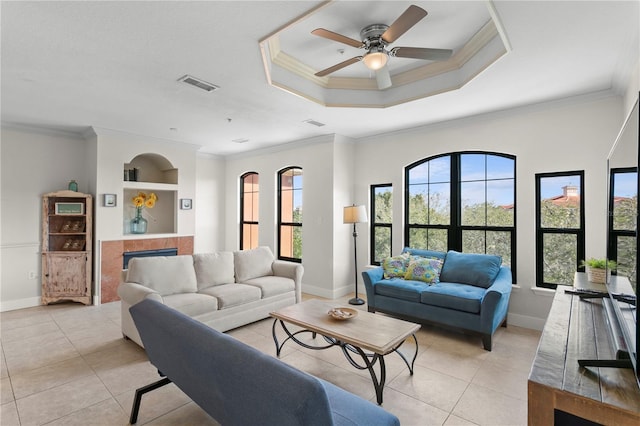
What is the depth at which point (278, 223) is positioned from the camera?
640cm

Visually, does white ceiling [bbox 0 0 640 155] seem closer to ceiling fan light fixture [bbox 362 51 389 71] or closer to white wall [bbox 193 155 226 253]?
ceiling fan light fixture [bbox 362 51 389 71]

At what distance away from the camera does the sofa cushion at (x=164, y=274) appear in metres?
3.49

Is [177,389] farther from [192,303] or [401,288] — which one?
[401,288]

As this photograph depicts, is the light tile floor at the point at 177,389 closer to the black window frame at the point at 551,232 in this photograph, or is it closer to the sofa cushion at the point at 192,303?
the sofa cushion at the point at 192,303

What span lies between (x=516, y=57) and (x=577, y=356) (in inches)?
92.6

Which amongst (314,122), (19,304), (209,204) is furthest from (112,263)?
(314,122)

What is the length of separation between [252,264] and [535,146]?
393cm

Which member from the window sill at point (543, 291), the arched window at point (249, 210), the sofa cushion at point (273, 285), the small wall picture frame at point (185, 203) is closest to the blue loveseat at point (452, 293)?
the window sill at point (543, 291)

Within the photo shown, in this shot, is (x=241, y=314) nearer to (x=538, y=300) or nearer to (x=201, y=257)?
(x=201, y=257)

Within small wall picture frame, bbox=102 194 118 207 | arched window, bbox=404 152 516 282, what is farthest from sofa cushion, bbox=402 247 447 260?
small wall picture frame, bbox=102 194 118 207

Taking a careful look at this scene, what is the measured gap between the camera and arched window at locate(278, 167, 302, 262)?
6082mm

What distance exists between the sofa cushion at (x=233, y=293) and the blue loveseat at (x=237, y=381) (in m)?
1.63

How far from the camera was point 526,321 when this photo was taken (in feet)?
12.7

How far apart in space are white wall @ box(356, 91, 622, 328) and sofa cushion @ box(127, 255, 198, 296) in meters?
3.55
